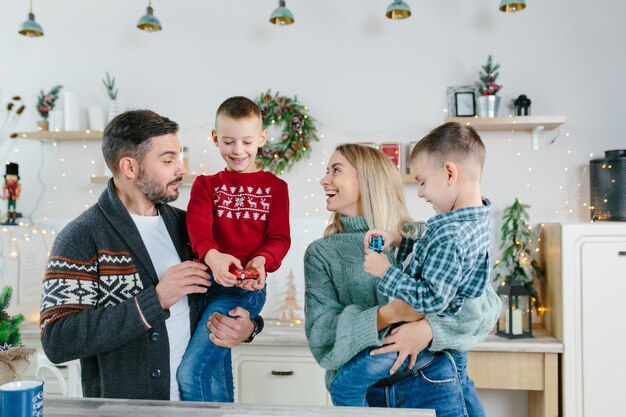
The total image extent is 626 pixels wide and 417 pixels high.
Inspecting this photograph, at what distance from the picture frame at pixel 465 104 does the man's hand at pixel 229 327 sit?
2091 millimetres

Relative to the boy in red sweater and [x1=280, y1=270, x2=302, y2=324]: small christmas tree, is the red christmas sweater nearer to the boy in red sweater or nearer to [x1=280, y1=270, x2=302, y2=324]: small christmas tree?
the boy in red sweater

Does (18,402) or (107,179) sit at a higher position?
(107,179)

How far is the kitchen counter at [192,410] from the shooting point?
1.17m

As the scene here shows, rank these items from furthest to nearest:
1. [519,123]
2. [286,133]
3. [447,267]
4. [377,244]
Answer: [286,133] → [519,123] → [377,244] → [447,267]

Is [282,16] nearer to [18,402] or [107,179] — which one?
[107,179]

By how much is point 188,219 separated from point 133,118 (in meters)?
0.34

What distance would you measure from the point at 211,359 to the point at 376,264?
0.55m

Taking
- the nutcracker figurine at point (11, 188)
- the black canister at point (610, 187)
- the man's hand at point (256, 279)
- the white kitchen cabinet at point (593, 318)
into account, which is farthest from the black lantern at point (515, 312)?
the nutcracker figurine at point (11, 188)

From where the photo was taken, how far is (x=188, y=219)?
5.48 ft

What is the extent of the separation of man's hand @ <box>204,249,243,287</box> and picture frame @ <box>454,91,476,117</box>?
2143mm

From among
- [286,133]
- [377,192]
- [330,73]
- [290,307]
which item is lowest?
[290,307]

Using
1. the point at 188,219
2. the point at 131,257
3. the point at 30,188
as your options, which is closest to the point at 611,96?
the point at 188,219

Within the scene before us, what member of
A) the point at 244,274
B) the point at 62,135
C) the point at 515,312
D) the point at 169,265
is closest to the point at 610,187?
the point at 515,312

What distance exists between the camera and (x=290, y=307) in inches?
126
